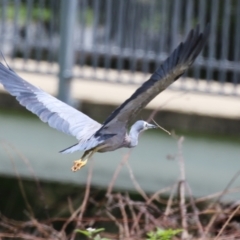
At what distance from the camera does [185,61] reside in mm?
2828

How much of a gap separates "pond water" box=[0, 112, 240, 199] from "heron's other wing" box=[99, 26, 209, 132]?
10.7ft

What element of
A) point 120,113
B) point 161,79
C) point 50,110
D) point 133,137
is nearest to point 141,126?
point 133,137

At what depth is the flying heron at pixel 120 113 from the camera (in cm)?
274

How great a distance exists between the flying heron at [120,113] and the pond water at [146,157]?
9.29ft

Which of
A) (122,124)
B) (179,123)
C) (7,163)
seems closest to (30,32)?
(7,163)

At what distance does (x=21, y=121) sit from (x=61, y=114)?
10.6ft

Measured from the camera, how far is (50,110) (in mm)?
3332

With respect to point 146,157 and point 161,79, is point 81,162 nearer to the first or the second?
point 161,79

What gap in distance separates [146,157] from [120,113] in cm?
351

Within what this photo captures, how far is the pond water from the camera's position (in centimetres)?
622

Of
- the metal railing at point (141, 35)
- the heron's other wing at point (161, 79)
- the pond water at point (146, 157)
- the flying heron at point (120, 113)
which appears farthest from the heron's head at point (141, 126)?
the metal railing at point (141, 35)

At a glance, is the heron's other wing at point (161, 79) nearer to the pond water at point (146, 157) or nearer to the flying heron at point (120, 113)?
the flying heron at point (120, 113)

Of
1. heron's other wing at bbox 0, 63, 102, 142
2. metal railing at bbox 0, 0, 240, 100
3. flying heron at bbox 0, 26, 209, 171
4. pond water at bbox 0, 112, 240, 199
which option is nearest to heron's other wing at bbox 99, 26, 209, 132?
flying heron at bbox 0, 26, 209, 171

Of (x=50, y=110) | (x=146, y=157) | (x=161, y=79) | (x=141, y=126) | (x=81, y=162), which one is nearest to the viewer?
(x=161, y=79)
